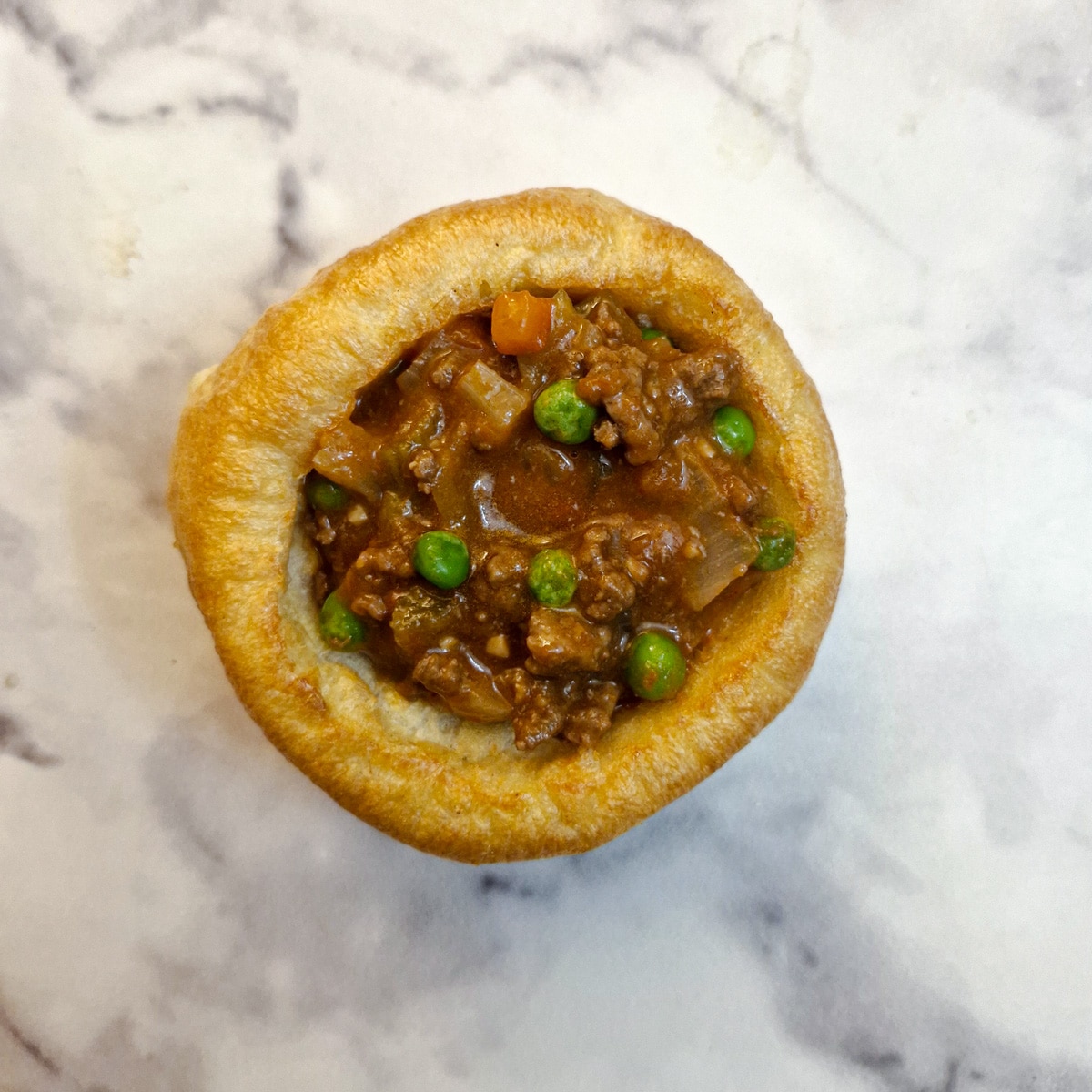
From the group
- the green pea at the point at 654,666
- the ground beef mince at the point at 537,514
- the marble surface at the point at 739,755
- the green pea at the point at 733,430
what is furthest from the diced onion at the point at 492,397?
the marble surface at the point at 739,755

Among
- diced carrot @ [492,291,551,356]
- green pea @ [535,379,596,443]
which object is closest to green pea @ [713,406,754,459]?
green pea @ [535,379,596,443]

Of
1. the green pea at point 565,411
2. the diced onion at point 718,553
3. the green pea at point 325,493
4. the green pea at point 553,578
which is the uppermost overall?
the green pea at point 565,411

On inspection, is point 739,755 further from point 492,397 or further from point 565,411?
point 492,397

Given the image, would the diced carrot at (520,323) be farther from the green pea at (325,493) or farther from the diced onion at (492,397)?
the green pea at (325,493)

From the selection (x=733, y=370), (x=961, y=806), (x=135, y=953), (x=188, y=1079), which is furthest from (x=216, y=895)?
(x=961, y=806)

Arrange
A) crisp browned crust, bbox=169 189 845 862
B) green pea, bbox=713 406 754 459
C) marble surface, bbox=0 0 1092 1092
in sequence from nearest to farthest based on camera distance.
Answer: crisp browned crust, bbox=169 189 845 862 → green pea, bbox=713 406 754 459 → marble surface, bbox=0 0 1092 1092

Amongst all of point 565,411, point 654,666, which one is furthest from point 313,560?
point 654,666

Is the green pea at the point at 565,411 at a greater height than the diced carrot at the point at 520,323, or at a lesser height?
lesser

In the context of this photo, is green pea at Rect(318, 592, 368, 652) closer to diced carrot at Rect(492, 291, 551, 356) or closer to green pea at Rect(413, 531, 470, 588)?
green pea at Rect(413, 531, 470, 588)
